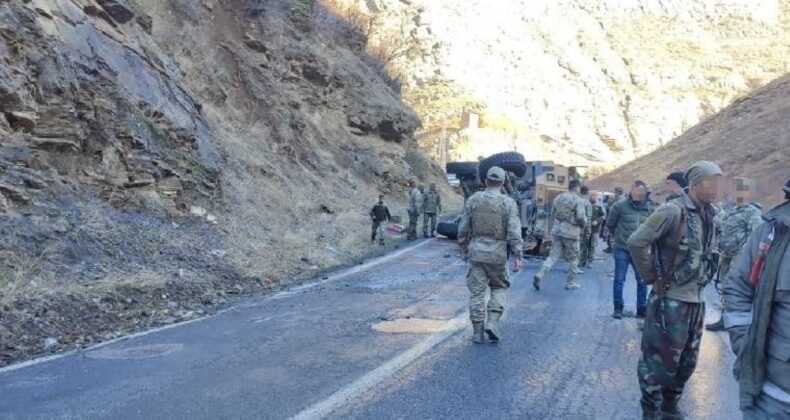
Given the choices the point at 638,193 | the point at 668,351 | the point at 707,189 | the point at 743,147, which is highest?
the point at 743,147

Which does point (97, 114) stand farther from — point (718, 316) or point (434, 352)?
point (718, 316)

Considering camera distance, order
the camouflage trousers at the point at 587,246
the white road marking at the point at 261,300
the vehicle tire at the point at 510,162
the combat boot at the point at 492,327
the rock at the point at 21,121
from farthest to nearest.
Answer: the camouflage trousers at the point at 587,246, the vehicle tire at the point at 510,162, the rock at the point at 21,121, the combat boot at the point at 492,327, the white road marking at the point at 261,300

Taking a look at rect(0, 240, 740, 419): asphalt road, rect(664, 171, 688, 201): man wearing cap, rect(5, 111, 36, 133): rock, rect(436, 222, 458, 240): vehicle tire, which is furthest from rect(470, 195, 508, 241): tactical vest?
rect(436, 222, 458, 240): vehicle tire

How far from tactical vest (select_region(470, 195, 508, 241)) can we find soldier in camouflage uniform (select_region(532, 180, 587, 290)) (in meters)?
4.59

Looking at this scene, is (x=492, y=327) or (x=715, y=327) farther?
(x=715, y=327)

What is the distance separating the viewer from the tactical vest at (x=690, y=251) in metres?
4.70

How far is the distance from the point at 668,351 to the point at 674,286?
44 cm

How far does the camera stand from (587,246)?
611 inches

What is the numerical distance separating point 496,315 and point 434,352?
0.92 meters

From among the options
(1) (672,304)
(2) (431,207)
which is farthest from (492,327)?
(2) (431,207)

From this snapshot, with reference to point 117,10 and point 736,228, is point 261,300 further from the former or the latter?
point 117,10

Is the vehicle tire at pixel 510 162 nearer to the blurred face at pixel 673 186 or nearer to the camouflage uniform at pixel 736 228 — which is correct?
the camouflage uniform at pixel 736 228

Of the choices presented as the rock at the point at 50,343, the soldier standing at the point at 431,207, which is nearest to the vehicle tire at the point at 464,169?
the soldier standing at the point at 431,207

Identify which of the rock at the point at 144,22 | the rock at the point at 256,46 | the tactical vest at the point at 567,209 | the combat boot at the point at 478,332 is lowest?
the combat boot at the point at 478,332
